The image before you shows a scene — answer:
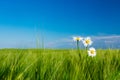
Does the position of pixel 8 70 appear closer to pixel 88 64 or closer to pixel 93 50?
pixel 88 64

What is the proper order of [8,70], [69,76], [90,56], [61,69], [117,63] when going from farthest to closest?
1. [117,63]
2. [90,56]
3. [61,69]
4. [69,76]
5. [8,70]

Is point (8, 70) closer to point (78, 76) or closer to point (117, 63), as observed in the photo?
point (78, 76)

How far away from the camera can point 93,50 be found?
3.88 m

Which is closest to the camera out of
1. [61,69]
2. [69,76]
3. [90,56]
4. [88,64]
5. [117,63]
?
[69,76]

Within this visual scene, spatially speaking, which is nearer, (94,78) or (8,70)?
(8,70)

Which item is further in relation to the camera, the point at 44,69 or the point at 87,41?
the point at 87,41

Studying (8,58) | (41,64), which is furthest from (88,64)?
(8,58)

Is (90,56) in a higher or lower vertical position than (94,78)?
higher

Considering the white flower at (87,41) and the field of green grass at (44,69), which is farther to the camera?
the white flower at (87,41)

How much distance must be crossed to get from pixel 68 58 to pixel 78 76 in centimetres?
71

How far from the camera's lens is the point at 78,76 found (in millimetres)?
2783

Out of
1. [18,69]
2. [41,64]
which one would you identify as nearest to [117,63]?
[41,64]

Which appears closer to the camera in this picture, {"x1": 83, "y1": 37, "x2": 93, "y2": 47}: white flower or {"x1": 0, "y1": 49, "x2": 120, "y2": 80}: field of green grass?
{"x1": 0, "y1": 49, "x2": 120, "y2": 80}: field of green grass

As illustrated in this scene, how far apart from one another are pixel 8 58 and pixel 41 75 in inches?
16.2
